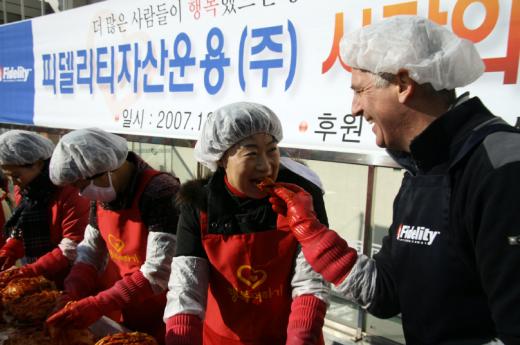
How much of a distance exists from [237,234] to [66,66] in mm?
3487

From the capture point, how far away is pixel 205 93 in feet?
9.36

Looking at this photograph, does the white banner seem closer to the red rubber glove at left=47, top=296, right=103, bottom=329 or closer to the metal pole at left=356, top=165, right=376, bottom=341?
the metal pole at left=356, top=165, right=376, bottom=341

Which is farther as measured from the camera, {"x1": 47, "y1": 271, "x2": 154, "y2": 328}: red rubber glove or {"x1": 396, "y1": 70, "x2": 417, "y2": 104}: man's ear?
{"x1": 47, "y1": 271, "x2": 154, "y2": 328}: red rubber glove

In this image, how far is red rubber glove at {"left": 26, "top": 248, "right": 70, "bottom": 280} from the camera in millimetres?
2428

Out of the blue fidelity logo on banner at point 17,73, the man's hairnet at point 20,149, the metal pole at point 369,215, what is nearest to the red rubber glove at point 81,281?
the man's hairnet at point 20,149

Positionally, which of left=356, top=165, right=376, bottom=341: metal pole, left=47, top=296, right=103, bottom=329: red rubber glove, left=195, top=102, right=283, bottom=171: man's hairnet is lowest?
left=47, top=296, right=103, bottom=329: red rubber glove

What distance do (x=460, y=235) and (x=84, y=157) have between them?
6.01ft

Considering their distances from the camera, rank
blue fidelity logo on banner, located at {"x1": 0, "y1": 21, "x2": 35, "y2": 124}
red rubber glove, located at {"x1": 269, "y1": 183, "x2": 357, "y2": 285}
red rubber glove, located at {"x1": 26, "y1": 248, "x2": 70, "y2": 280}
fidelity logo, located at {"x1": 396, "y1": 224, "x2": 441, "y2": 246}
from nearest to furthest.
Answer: fidelity logo, located at {"x1": 396, "y1": 224, "x2": 441, "y2": 246} → red rubber glove, located at {"x1": 269, "y1": 183, "x2": 357, "y2": 285} → red rubber glove, located at {"x1": 26, "y1": 248, "x2": 70, "y2": 280} → blue fidelity logo on banner, located at {"x1": 0, "y1": 21, "x2": 35, "y2": 124}

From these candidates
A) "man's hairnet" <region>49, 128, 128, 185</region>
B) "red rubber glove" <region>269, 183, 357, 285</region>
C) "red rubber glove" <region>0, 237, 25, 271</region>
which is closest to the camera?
"red rubber glove" <region>269, 183, 357, 285</region>

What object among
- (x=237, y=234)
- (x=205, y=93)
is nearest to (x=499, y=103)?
(x=237, y=234)

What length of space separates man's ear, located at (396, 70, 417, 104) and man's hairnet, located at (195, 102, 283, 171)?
666mm

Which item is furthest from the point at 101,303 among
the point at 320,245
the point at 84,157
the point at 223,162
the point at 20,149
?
the point at 20,149

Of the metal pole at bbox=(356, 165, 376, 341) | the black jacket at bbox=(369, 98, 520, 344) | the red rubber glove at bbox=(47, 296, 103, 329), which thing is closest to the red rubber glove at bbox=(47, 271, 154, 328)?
the red rubber glove at bbox=(47, 296, 103, 329)

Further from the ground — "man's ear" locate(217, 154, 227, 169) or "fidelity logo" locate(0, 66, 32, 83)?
"fidelity logo" locate(0, 66, 32, 83)
